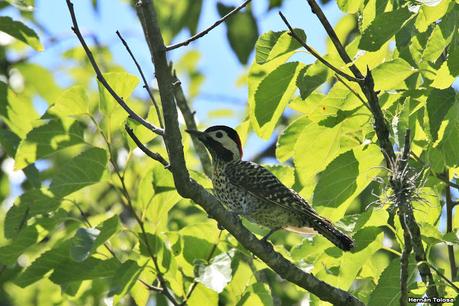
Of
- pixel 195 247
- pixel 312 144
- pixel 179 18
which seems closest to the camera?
pixel 312 144

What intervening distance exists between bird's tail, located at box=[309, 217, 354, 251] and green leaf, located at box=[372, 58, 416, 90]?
3.20 feet

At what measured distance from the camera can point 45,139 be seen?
16.9 feet

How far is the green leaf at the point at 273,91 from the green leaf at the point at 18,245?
66.4 inches

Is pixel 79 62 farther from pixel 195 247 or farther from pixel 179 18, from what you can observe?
pixel 195 247

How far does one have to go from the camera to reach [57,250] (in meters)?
5.05

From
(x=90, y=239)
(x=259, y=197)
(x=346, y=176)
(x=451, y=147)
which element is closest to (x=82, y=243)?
(x=90, y=239)

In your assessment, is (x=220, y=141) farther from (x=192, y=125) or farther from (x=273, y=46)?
(x=273, y=46)

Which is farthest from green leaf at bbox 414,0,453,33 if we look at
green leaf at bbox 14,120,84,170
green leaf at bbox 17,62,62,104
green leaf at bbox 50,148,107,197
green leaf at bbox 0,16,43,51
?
green leaf at bbox 17,62,62,104

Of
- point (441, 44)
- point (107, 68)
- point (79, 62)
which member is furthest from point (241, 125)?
point (79, 62)

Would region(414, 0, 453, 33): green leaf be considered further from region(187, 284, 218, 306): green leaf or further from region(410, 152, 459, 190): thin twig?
region(187, 284, 218, 306): green leaf

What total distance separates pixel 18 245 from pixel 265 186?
1715mm

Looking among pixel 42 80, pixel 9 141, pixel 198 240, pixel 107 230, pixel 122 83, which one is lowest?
pixel 107 230

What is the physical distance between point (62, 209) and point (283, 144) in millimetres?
1488

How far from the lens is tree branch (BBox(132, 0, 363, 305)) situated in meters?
3.64
